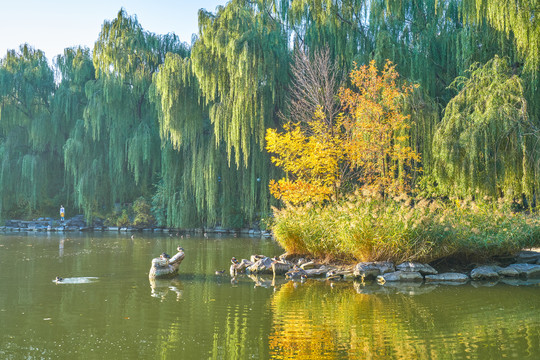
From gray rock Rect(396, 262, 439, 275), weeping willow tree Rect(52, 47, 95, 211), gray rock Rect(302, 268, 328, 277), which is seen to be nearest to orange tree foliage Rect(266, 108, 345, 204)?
gray rock Rect(302, 268, 328, 277)

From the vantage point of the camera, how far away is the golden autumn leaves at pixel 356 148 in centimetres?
1370

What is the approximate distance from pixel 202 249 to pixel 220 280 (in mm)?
6437

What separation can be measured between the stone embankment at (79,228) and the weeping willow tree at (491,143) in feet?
39.2

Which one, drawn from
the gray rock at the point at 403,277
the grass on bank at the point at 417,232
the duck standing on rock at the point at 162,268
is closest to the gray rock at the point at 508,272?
the grass on bank at the point at 417,232

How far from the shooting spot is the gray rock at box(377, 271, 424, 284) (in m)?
10.1

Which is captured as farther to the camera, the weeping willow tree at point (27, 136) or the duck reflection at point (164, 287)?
the weeping willow tree at point (27, 136)

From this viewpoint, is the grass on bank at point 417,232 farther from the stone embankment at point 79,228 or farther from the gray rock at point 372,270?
the stone embankment at point 79,228

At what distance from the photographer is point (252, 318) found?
7086mm

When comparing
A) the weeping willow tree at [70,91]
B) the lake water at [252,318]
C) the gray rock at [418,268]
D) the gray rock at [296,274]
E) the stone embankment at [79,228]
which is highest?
the weeping willow tree at [70,91]

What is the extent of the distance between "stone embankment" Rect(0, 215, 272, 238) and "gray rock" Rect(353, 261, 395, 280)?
12.7 metres

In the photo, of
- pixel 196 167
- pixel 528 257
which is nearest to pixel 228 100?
pixel 196 167

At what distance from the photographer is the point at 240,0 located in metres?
20.7

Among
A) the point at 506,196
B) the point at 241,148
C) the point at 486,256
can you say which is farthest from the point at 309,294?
the point at 241,148

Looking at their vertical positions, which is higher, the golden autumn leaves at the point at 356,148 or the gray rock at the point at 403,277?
the golden autumn leaves at the point at 356,148
